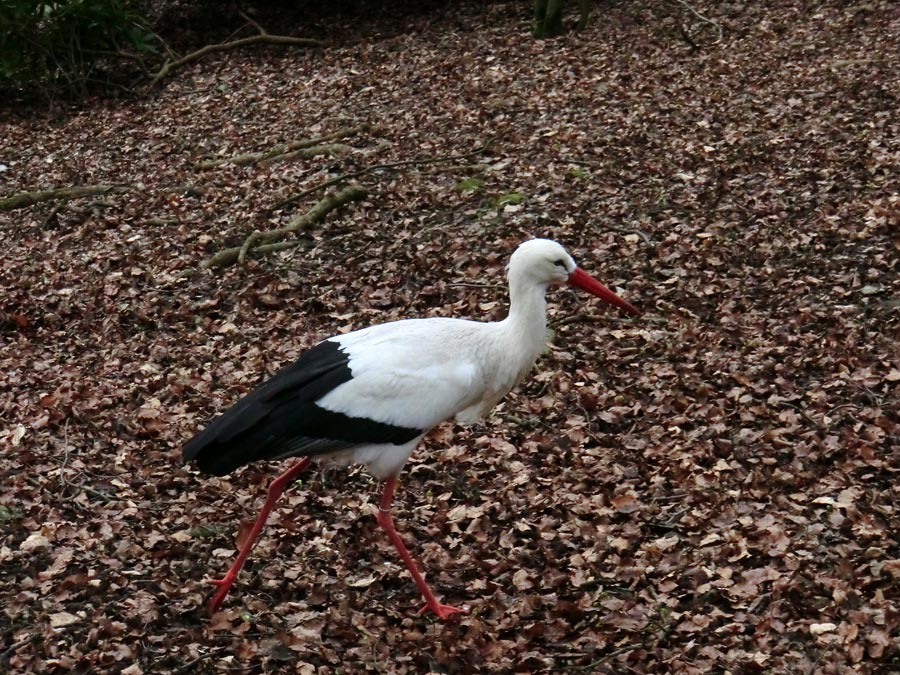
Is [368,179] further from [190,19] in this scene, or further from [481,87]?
[190,19]

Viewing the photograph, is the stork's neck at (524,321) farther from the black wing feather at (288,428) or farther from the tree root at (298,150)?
the tree root at (298,150)

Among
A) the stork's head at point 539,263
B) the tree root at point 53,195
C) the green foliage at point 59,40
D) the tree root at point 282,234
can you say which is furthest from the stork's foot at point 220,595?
the green foliage at point 59,40

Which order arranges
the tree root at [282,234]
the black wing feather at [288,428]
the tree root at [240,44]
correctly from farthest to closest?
the tree root at [240,44] → the tree root at [282,234] → the black wing feather at [288,428]

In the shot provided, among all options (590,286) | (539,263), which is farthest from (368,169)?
(539,263)

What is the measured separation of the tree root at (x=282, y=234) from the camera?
9.58 metres

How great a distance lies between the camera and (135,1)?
62.5 ft

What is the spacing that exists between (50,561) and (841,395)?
4711 millimetres

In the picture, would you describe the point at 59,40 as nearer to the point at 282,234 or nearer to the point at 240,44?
the point at 240,44

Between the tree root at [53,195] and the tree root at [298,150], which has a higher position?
the tree root at [298,150]

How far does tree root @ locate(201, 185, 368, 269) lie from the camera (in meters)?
9.58

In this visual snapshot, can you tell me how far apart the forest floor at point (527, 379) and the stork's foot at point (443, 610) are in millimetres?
60

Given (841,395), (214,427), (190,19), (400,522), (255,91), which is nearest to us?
(214,427)

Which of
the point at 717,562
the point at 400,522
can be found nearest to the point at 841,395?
the point at 717,562

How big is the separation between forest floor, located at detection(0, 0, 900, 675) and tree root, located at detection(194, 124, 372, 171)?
19 centimetres
